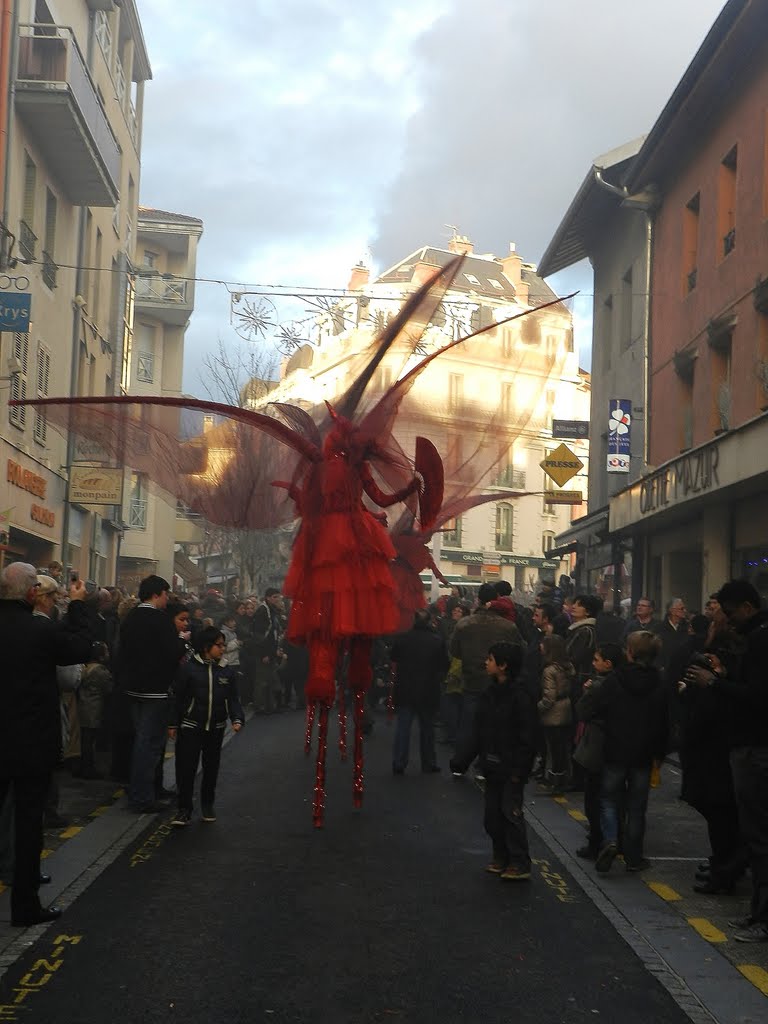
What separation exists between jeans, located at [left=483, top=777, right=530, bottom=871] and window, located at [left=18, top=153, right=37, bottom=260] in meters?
17.1

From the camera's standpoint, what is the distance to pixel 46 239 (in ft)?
83.4

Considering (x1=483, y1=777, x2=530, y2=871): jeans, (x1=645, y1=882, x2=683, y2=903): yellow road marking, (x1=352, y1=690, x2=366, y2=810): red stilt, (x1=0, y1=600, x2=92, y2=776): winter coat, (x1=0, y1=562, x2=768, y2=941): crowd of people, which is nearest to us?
(x1=0, y1=600, x2=92, y2=776): winter coat

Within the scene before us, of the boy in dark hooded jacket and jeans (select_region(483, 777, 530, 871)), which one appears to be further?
the boy in dark hooded jacket

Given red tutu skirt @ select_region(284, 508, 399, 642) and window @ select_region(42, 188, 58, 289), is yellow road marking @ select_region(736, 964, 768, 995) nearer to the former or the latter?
red tutu skirt @ select_region(284, 508, 399, 642)

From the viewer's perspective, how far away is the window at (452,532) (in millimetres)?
13227

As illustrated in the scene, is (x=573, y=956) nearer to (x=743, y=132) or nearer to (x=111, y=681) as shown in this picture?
(x=111, y=681)

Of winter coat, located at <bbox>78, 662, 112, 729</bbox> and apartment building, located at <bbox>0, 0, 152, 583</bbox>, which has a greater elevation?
apartment building, located at <bbox>0, 0, 152, 583</bbox>

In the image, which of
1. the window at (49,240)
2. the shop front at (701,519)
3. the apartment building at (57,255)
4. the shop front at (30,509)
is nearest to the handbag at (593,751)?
the shop front at (701,519)

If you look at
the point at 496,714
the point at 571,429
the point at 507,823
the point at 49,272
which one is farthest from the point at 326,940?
the point at 571,429

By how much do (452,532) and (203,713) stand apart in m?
5.89

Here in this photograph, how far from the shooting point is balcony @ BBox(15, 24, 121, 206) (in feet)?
74.2

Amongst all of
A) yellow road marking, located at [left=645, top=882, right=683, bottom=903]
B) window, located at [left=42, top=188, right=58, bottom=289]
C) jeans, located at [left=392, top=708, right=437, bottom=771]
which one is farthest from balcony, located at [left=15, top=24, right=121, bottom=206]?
yellow road marking, located at [left=645, top=882, right=683, bottom=903]

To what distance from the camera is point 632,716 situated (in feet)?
28.0

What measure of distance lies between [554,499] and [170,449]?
1777 centimetres
